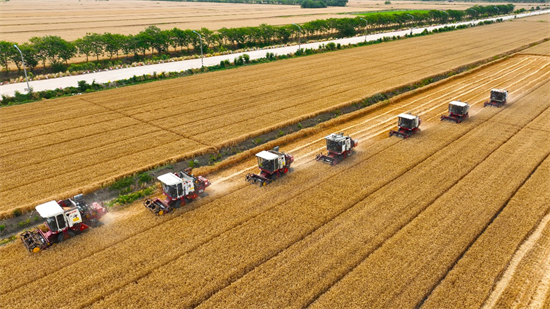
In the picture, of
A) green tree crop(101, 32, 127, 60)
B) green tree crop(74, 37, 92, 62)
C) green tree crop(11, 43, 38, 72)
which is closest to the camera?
green tree crop(11, 43, 38, 72)

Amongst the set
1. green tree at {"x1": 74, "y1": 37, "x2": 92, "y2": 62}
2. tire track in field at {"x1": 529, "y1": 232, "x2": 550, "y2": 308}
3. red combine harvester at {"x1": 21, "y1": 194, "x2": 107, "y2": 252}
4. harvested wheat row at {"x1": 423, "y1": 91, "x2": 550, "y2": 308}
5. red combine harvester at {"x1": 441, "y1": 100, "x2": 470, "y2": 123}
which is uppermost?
green tree at {"x1": 74, "y1": 37, "x2": 92, "y2": 62}

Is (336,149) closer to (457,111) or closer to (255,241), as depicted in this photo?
(255,241)

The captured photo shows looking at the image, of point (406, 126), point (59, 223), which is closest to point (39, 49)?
point (59, 223)

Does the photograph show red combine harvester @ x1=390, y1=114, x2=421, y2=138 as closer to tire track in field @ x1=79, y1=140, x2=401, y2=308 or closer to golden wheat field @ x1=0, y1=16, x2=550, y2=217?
tire track in field @ x1=79, y1=140, x2=401, y2=308

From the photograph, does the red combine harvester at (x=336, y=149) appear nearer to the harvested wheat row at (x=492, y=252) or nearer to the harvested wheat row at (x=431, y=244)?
the harvested wheat row at (x=431, y=244)

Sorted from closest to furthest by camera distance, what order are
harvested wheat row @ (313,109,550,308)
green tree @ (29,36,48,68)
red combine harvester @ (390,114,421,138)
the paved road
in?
harvested wheat row @ (313,109,550,308) → red combine harvester @ (390,114,421,138) → the paved road → green tree @ (29,36,48,68)

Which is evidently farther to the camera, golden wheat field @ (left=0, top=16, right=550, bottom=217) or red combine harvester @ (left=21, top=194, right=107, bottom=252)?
golden wheat field @ (left=0, top=16, right=550, bottom=217)

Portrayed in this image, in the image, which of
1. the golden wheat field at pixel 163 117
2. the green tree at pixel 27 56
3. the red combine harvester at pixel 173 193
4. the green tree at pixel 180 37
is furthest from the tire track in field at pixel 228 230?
the green tree at pixel 180 37

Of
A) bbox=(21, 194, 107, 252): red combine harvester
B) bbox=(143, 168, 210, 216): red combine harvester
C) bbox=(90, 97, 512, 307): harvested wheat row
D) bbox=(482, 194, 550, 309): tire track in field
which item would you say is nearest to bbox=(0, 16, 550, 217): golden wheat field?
bbox=(21, 194, 107, 252): red combine harvester
